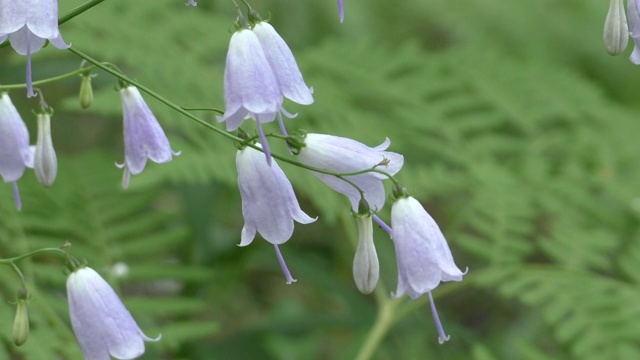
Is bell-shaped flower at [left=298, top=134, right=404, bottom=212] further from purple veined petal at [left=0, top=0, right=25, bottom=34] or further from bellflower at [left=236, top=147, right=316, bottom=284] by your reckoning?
purple veined petal at [left=0, top=0, right=25, bottom=34]

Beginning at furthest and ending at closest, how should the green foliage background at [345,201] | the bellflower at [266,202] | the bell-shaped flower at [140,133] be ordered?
the green foliage background at [345,201], the bell-shaped flower at [140,133], the bellflower at [266,202]

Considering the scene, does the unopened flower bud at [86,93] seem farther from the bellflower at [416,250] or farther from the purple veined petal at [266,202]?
the bellflower at [416,250]

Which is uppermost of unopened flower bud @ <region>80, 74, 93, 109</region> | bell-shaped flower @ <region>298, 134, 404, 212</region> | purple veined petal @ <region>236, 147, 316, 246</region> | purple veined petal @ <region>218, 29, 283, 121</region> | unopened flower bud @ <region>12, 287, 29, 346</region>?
purple veined petal @ <region>218, 29, 283, 121</region>

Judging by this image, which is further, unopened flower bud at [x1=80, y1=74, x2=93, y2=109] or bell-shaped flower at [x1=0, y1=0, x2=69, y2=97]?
unopened flower bud at [x1=80, y1=74, x2=93, y2=109]

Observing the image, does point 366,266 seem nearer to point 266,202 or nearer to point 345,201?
point 266,202

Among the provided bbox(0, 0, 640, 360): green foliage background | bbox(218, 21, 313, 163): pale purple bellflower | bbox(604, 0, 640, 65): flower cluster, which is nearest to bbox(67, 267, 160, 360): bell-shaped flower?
bbox(218, 21, 313, 163): pale purple bellflower

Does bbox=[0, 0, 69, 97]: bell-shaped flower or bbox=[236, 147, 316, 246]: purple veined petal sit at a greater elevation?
bbox=[0, 0, 69, 97]: bell-shaped flower

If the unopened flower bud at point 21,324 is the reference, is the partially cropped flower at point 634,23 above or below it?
above

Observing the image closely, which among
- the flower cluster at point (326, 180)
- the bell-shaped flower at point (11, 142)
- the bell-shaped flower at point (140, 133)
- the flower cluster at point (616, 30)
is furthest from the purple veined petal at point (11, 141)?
the flower cluster at point (616, 30)
